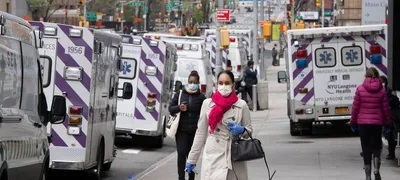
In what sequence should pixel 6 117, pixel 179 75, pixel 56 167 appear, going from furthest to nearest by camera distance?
1. pixel 179 75
2. pixel 56 167
3. pixel 6 117

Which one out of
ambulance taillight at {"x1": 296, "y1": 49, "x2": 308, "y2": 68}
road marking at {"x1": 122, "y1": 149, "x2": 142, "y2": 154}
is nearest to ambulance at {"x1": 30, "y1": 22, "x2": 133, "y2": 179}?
road marking at {"x1": 122, "y1": 149, "x2": 142, "y2": 154}

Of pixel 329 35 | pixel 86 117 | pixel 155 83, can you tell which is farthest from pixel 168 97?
pixel 86 117

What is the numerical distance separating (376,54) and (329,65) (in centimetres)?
113

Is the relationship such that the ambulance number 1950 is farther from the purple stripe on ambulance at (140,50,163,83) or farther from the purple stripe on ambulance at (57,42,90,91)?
the purple stripe on ambulance at (140,50,163,83)

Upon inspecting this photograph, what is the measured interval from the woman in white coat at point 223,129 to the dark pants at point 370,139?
5604 millimetres

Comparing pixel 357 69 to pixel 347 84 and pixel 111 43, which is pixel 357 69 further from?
pixel 111 43

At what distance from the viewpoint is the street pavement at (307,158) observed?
662 inches

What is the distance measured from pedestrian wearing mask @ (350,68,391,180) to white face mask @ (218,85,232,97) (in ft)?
18.8

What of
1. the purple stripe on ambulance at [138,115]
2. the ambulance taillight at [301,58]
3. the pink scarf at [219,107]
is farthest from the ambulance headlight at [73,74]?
the ambulance taillight at [301,58]

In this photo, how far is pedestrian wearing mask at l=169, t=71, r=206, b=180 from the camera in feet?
46.4

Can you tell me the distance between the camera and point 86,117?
48.0ft

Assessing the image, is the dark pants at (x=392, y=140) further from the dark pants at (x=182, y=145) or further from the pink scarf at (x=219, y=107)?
the pink scarf at (x=219, y=107)

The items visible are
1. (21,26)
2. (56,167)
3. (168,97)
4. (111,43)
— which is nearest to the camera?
(21,26)

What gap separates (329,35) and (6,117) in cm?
1524
